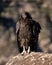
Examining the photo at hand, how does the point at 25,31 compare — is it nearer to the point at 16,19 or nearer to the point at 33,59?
the point at 33,59

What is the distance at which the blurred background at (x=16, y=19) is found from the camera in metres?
62.7

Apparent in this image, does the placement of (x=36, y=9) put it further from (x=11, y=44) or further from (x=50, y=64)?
(x=50, y=64)

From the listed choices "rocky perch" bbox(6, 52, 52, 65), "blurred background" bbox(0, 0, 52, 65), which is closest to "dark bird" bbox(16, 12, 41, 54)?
"rocky perch" bbox(6, 52, 52, 65)

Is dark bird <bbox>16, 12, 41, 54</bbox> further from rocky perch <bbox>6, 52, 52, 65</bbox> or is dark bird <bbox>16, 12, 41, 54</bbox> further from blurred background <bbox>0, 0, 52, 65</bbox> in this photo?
blurred background <bbox>0, 0, 52, 65</bbox>

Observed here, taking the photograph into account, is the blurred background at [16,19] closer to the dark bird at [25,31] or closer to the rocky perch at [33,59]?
the dark bird at [25,31]

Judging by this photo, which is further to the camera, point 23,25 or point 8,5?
point 8,5

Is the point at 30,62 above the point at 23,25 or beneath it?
beneath

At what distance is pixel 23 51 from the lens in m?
23.0

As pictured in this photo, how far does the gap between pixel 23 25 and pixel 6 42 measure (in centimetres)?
4268

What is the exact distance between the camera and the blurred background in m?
62.7

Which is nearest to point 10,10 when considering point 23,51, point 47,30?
point 47,30

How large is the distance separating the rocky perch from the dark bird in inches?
27.6

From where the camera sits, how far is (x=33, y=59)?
21.6 meters

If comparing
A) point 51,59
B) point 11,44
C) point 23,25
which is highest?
point 23,25
